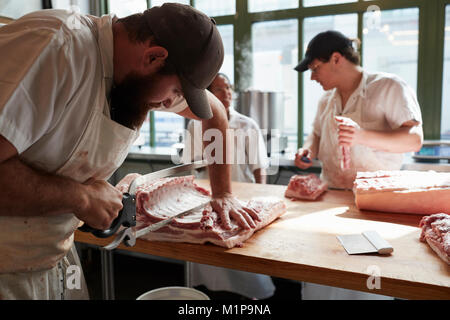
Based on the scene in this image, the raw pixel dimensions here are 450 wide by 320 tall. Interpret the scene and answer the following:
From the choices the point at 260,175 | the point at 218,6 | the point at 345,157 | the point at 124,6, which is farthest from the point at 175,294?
the point at 124,6

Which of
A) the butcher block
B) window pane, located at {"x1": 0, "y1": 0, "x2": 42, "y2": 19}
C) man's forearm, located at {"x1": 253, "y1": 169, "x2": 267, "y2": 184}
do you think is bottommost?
man's forearm, located at {"x1": 253, "y1": 169, "x2": 267, "y2": 184}

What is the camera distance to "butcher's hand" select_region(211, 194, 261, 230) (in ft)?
6.22

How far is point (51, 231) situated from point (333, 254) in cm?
116

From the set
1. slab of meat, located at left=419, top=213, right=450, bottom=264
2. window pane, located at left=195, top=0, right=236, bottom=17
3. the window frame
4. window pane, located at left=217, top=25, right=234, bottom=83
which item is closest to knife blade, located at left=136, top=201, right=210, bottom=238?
slab of meat, located at left=419, top=213, right=450, bottom=264

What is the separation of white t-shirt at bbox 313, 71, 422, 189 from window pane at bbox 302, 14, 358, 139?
146cm

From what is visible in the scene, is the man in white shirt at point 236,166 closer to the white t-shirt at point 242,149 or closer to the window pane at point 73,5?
the white t-shirt at point 242,149

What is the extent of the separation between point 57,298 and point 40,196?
62 centimetres

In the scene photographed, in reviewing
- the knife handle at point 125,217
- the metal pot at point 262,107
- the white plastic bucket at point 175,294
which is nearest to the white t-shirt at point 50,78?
the knife handle at point 125,217

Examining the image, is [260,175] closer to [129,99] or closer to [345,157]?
[345,157]

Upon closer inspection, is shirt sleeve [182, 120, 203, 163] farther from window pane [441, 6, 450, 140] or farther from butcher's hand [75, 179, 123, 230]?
window pane [441, 6, 450, 140]

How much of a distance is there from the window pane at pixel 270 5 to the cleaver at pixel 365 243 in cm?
407

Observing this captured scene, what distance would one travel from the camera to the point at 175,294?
2537 millimetres
